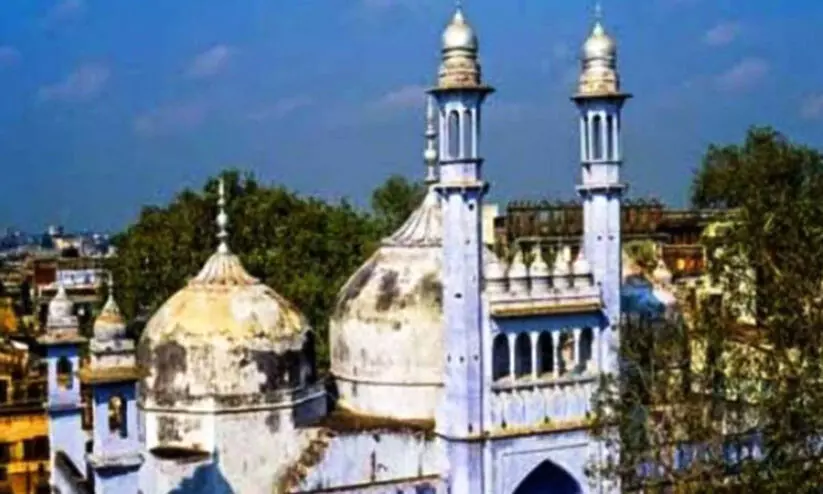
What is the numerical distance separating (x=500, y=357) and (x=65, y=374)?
697 centimetres

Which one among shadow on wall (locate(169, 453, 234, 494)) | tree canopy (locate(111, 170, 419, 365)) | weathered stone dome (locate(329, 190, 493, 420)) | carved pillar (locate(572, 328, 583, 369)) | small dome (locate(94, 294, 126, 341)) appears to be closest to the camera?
small dome (locate(94, 294, 126, 341))

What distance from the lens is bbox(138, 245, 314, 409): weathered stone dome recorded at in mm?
20672

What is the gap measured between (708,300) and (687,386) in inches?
45.0

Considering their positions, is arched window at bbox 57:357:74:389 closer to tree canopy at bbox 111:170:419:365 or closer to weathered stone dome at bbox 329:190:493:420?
weathered stone dome at bbox 329:190:493:420

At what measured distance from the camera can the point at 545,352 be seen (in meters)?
21.1

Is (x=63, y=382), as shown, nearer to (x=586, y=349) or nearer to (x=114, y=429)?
(x=114, y=429)

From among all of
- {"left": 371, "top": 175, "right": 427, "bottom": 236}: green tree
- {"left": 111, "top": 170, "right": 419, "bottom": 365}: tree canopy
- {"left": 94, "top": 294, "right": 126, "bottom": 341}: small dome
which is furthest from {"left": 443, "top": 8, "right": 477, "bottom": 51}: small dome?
{"left": 371, "top": 175, "right": 427, "bottom": 236}: green tree

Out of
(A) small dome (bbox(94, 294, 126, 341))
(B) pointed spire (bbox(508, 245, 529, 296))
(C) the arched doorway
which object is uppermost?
(B) pointed spire (bbox(508, 245, 529, 296))

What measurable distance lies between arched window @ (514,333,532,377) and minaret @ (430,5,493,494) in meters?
0.68

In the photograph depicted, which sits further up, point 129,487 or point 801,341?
point 801,341

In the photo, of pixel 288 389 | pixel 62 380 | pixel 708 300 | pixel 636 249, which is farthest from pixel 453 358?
pixel 636 249

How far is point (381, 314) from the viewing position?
22203 millimetres

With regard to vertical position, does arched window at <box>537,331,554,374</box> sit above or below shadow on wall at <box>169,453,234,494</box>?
above

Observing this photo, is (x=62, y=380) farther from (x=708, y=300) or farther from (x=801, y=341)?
(x=801, y=341)
